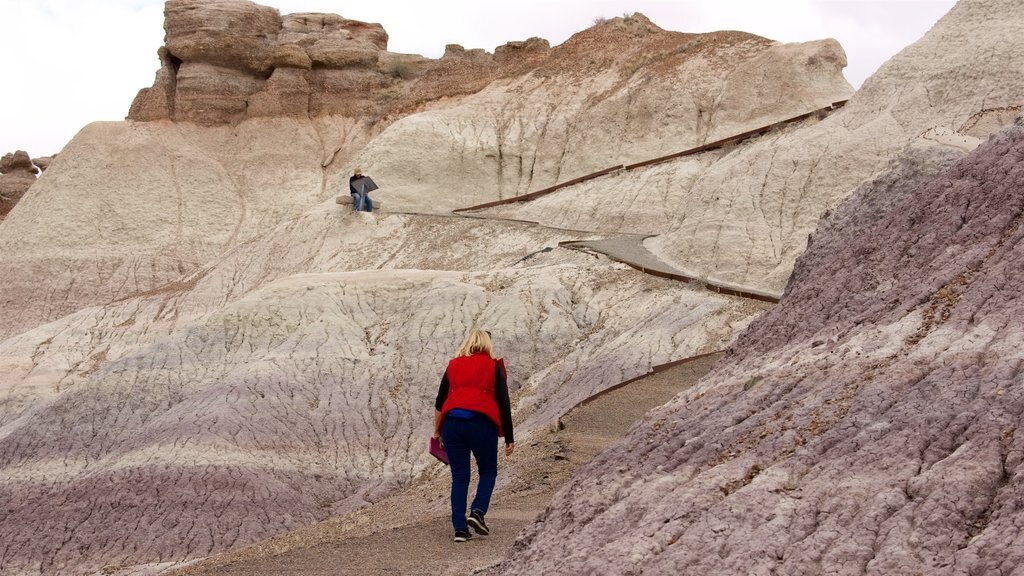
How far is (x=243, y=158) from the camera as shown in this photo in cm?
5228

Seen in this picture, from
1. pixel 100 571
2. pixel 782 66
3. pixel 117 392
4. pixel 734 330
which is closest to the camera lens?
pixel 100 571

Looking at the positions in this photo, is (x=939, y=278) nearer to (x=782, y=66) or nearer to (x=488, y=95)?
(x=782, y=66)

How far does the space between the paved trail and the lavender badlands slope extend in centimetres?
134

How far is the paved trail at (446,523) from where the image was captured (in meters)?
8.75

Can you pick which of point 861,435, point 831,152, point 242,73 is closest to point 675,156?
point 831,152

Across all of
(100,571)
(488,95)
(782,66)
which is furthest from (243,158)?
(100,571)

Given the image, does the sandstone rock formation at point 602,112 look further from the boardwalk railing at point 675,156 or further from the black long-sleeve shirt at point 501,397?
the black long-sleeve shirt at point 501,397

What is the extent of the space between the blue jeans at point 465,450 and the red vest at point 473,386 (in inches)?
3.2

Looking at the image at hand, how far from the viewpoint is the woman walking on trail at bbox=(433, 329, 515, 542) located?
8.98 meters

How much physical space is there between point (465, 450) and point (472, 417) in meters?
0.29

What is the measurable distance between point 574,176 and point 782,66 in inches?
311

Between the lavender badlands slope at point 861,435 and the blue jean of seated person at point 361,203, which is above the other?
the blue jean of seated person at point 361,203

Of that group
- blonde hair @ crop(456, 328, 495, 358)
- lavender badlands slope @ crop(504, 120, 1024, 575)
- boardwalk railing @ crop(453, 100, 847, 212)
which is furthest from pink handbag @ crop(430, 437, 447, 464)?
boardwalk railing @ crop(453, 100, 847, 212)

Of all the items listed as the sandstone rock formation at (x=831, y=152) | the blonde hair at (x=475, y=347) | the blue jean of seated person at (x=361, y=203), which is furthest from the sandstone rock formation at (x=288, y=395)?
the blue jean of seated person at (x=361, y=203)
